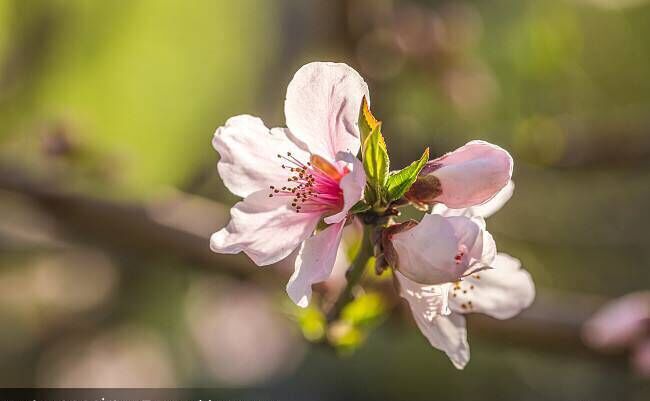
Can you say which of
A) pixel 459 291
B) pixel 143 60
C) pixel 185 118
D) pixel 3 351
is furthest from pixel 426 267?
pixel 3 351

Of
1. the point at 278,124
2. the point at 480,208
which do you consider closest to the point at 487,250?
the point at 480,208

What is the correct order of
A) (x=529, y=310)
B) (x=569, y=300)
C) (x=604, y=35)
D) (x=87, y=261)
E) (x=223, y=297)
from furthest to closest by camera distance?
(x=604, y=35), (x=223, y=297), (x=87, y=261), (x=569, y=300), (x=529, y=310)

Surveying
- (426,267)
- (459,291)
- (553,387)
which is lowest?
(553,387)

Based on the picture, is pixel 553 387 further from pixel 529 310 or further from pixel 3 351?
pixel 3 351

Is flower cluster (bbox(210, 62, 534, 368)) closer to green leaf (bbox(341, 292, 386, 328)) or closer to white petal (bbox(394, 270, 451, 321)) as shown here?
white petal (bbox(394, 270, 451, 321))

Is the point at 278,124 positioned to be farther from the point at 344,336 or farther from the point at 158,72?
the point at 344,336

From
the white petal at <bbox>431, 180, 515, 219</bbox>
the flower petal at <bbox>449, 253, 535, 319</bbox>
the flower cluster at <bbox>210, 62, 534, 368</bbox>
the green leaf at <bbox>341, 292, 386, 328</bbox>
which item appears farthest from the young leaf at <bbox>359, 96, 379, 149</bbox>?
the green leaf at <bbox>341, 292, 386, 328</bbox>
